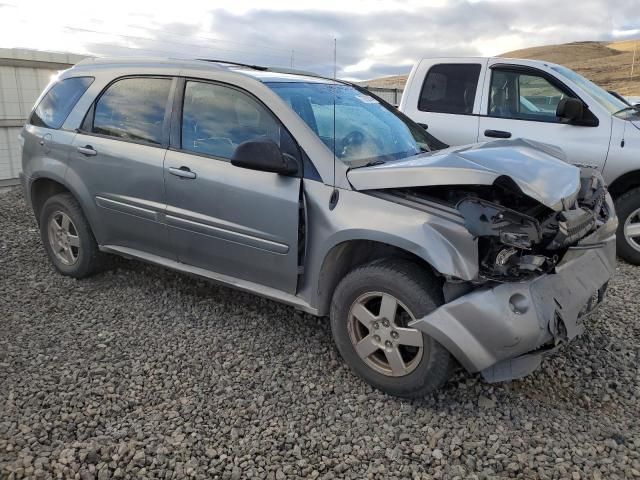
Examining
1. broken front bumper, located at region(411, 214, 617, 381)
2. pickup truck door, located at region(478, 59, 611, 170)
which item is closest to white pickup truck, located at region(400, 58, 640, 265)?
pickup truck door, located at region(478, 59, 611, 170)

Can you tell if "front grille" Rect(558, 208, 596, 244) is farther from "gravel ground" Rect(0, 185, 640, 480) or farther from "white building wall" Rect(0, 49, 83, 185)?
"white building wall" Rect(0, 49, 83, 185)

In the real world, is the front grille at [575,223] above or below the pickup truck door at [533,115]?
below

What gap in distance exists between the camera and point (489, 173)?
8.98ft

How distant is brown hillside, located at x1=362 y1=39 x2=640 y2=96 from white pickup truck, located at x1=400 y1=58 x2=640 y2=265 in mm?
34375

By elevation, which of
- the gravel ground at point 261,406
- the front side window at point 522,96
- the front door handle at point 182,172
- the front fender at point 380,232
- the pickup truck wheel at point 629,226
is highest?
the front side window at point 522,96

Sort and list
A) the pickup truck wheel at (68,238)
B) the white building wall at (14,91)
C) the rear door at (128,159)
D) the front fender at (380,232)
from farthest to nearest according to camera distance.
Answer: the white building wall at (14,91)
the pickup truck wheel at (68,238)
the rear door at (128,159)
the front fender at (380,232)

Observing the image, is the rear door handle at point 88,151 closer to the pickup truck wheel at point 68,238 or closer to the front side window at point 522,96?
the pickup truck wheel at point 68,238

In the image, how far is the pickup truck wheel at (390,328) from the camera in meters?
2.90

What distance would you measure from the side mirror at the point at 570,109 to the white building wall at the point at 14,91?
764 cm

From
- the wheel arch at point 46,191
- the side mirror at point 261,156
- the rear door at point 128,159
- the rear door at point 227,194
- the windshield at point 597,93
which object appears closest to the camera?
the side mirror at point 261,156

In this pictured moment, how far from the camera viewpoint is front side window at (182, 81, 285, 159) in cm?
355

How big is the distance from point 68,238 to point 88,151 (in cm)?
88

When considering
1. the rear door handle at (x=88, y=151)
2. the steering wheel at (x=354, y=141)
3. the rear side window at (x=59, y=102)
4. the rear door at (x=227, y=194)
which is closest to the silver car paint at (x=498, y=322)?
the rear door at (x=227, y=194)

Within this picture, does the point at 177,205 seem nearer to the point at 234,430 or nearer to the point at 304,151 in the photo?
the point at 304,151
